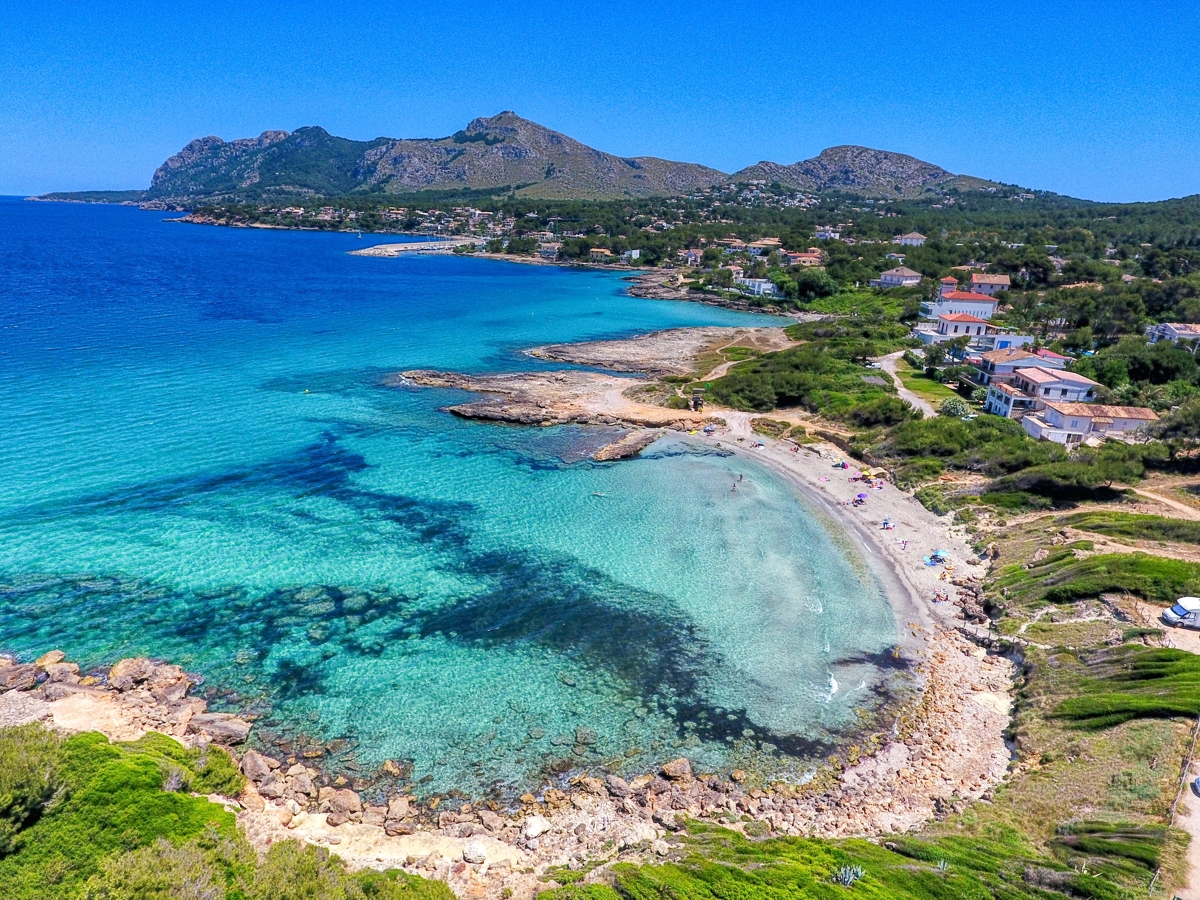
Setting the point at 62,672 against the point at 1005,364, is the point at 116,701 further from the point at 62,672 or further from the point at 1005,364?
the point at 1005,364

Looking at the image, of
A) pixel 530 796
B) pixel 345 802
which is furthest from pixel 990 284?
pixel 345 802

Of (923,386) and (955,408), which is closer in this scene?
(955,408)

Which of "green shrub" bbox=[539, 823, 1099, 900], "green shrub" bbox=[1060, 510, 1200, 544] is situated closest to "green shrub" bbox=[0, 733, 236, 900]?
"green shrub" bbox=[539, 823, 1099, 900]

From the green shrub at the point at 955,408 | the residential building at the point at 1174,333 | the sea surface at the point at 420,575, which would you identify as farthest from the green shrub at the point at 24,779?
the residential building at the point at 1174,333

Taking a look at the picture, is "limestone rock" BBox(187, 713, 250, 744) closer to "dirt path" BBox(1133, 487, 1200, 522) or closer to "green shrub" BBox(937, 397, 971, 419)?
"dirt path" BBox(1133, 487, 1200, 522)

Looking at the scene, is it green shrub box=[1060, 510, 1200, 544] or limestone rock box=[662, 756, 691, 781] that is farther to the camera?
green shrub box=[1060, 510, 1200, 544]
